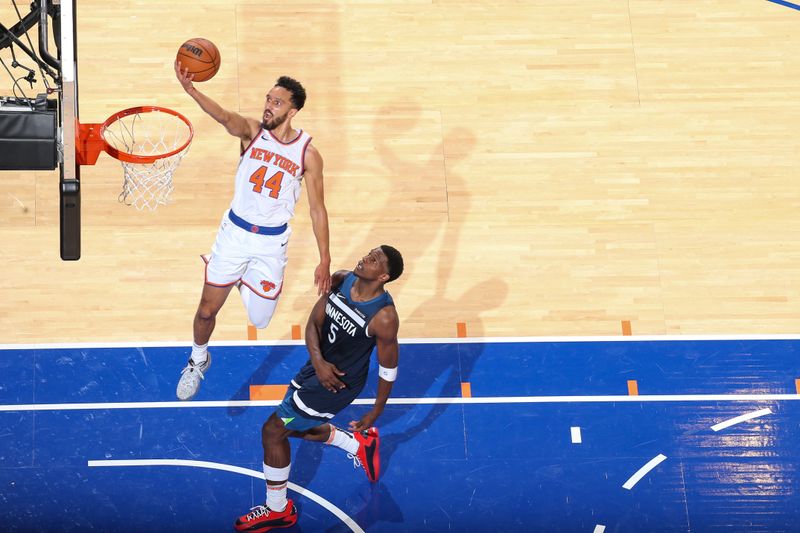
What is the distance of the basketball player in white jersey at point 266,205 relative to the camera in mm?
8250

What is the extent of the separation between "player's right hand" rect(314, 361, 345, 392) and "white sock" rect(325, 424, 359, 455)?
2.58 ft

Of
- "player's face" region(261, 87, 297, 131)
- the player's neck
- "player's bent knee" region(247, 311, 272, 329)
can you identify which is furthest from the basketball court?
the player's neck

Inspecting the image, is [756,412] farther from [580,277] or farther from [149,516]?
[149,516]

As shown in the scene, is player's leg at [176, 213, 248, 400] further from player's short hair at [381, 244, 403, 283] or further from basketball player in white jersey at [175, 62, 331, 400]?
player's short hair at [381, 244, 403, 283]

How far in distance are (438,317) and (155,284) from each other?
2.55 m

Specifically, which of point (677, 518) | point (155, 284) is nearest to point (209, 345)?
point (155, 284)

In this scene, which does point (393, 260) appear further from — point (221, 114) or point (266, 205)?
point (221, 114)

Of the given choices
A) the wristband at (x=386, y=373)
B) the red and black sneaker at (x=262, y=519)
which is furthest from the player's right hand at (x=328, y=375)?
the red and black sneaker at (x=262, y=519)

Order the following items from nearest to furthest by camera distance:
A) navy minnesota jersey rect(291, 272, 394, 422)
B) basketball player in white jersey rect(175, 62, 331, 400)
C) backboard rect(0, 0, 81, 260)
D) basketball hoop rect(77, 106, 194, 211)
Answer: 1. backboard rect(0, 0, 81, 260)
2. navy minnesota jersey rect(291, 272, 394, 422)
3. basketball player in white jersey rect(175, 62, 331, 400)
4. basketball hoop rect(77, 106, 194, 211)

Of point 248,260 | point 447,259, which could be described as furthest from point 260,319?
point 447,259

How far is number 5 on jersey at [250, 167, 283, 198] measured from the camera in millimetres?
8281

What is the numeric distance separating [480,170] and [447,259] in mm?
1015

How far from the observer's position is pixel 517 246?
9977 millimetres

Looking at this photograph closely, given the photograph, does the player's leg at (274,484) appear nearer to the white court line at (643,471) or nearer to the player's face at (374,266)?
the player's face at (374,266)
